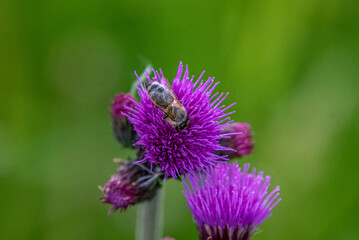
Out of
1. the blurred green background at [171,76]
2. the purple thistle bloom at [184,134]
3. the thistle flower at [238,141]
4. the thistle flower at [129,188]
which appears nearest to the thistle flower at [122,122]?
the thistle flower at [129,188]

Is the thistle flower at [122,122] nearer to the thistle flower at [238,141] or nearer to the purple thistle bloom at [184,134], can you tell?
the purple thistle bloom at [184,134]

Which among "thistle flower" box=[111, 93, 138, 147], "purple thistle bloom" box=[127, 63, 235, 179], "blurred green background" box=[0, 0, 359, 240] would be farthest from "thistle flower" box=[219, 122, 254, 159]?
"blurred green background" box=[0, 0, 359, 240]

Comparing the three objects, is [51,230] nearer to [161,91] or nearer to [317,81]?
[161,91]

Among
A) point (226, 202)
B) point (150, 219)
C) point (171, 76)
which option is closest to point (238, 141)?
point (226, 202)

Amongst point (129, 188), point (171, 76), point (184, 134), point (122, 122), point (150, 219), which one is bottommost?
point (150, 219)

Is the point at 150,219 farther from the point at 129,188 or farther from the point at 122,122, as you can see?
the point at 122,122

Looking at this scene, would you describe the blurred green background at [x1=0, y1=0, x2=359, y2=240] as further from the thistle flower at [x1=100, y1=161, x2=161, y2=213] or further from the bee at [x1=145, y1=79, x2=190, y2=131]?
the bee at [x1=145, y1=79, x2=190, y2=131]
